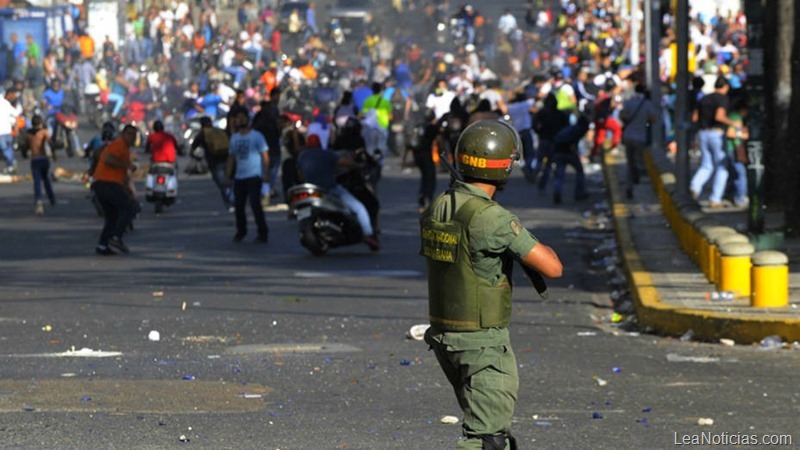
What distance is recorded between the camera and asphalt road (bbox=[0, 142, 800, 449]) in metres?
9.91

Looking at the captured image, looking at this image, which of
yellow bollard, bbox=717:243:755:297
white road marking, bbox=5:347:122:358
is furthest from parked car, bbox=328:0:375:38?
white road marking, bbox=5:347:122:358

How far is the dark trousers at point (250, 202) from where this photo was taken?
76.0 feet

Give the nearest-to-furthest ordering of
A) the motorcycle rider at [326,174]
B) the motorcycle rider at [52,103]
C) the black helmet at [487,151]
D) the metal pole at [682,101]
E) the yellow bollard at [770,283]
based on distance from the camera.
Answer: the black helmet at [487,151] < the yellow bollard at [770,283] < the motorcycle rider at [326,174] < the metal pole at [682,101] < the motorcycle rider at [52,103]

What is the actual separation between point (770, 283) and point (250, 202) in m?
10.0

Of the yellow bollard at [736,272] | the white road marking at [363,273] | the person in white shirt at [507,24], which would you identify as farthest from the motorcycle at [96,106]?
the yellow bollard at [736,272]

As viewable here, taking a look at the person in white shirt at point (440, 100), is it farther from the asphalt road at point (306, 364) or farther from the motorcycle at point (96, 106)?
the asphalt road at point (306, 364)

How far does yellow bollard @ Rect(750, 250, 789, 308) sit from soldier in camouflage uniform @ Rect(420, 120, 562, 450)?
748 centimetres

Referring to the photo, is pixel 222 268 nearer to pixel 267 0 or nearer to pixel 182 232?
Answer: pixel 182 232

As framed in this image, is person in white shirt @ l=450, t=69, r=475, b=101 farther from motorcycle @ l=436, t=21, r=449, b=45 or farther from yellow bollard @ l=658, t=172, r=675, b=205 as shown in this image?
yellow bollard @ l=658, t=172, r=675, b=205

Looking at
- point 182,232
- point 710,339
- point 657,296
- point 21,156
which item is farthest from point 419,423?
point 21,156

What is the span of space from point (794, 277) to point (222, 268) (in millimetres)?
5998

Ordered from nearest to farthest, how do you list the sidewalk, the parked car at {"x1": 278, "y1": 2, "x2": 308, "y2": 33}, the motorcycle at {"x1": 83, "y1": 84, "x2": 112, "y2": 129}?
the sidewalk
the motorcycle at {"x1": 83, "y1": 84, "x2": 112, "y2": 129}
the parked car at {"x1": 278, "y1": 2, "x2": 308, "y2": 33}

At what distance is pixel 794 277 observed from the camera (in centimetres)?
1684

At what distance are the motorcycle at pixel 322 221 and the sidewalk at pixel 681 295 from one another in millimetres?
2905
